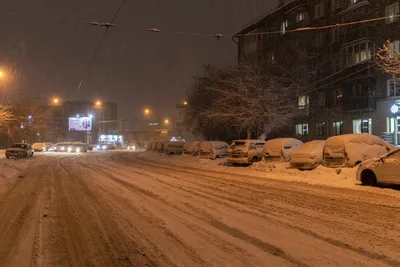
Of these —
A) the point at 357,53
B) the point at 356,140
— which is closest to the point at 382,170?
the point at 356,140

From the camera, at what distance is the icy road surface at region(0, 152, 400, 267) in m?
5.49

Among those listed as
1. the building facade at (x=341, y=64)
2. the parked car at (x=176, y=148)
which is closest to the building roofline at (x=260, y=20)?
the building facade at (x=341, y=64)

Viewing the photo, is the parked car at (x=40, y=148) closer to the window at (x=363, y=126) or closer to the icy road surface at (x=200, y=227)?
the window at (x=363, y=126)

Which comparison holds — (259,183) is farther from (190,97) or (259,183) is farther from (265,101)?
(190,97)

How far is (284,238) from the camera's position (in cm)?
646

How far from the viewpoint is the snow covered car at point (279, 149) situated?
21.2 m

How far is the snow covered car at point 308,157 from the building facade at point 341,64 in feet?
43.2

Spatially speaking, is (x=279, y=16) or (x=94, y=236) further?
(x=279, y=16)

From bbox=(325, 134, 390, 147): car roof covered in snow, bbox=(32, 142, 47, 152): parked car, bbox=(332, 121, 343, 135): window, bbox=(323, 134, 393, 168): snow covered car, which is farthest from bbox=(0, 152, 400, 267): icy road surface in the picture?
bbox=(32, 142, 47, 152): parked car

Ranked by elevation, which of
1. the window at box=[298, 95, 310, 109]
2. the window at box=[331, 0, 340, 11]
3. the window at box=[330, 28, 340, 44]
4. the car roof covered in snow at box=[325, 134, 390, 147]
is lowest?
the car roof covered in snow at box=[325, 134, 390, 147]

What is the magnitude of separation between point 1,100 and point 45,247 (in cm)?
3323

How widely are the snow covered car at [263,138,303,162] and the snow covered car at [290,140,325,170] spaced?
2211mm

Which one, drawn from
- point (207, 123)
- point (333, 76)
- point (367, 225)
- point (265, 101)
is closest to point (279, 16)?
point (333, 76)

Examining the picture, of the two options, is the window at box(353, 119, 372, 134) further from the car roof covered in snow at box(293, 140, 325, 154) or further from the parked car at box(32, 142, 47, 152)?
the parked car at box(32, 142, 47, 152)
